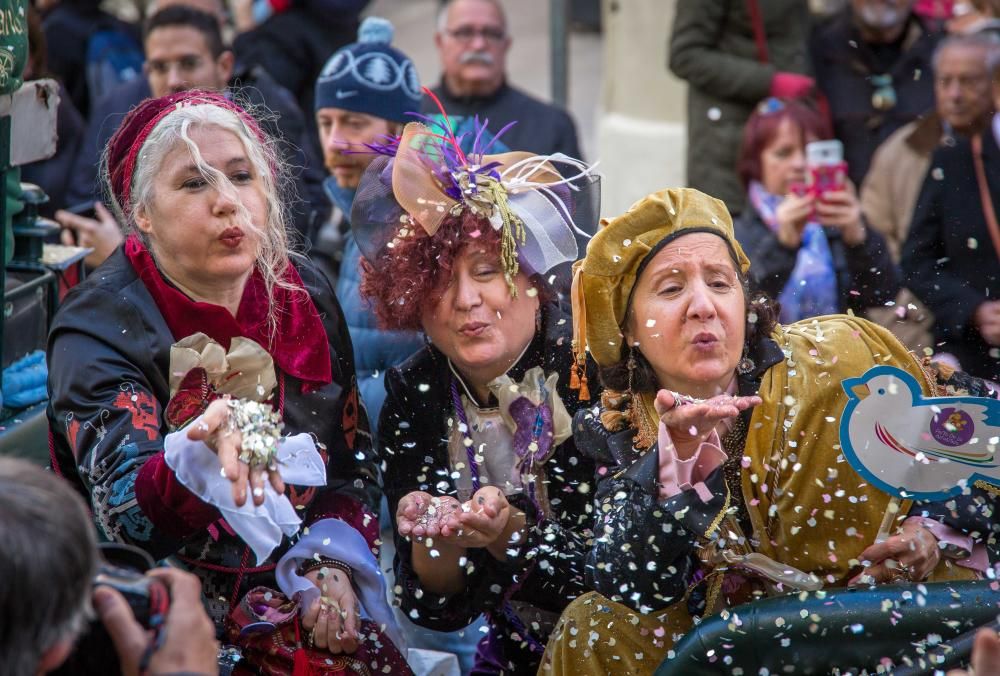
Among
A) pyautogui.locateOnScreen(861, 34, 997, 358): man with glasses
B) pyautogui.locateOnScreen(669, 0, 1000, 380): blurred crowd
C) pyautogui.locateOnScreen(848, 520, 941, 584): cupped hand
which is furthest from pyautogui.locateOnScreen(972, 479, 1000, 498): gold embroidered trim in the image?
pyautogui.locateOnScreen(861, 34, 997, 358): man with glasses

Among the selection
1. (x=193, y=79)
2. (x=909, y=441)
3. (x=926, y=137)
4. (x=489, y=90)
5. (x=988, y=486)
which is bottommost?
(x=988, y=486)

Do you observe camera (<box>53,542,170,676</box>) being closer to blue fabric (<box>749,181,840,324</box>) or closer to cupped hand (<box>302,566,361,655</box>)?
cupped hand (<box>302,566,361,655</box>)

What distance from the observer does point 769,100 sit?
17.7 feet

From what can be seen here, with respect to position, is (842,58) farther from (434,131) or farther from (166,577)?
(166,577)

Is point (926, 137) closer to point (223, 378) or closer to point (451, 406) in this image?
point (451, 406)

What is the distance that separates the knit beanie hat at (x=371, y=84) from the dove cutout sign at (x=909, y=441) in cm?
232

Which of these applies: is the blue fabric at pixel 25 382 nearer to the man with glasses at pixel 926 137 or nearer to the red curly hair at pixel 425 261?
the red curly hair at pixel 425 261

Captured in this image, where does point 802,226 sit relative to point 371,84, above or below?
below

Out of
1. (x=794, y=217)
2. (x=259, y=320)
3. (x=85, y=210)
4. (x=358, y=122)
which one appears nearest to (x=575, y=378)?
(x=259, y=320)

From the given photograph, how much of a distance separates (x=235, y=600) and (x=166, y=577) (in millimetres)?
860

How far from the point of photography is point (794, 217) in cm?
457

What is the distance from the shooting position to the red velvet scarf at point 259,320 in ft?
9.93

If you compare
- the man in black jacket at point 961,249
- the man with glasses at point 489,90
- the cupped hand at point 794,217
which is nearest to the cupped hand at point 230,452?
the man in black jacket at point 961,249

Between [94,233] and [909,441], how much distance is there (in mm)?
3026
